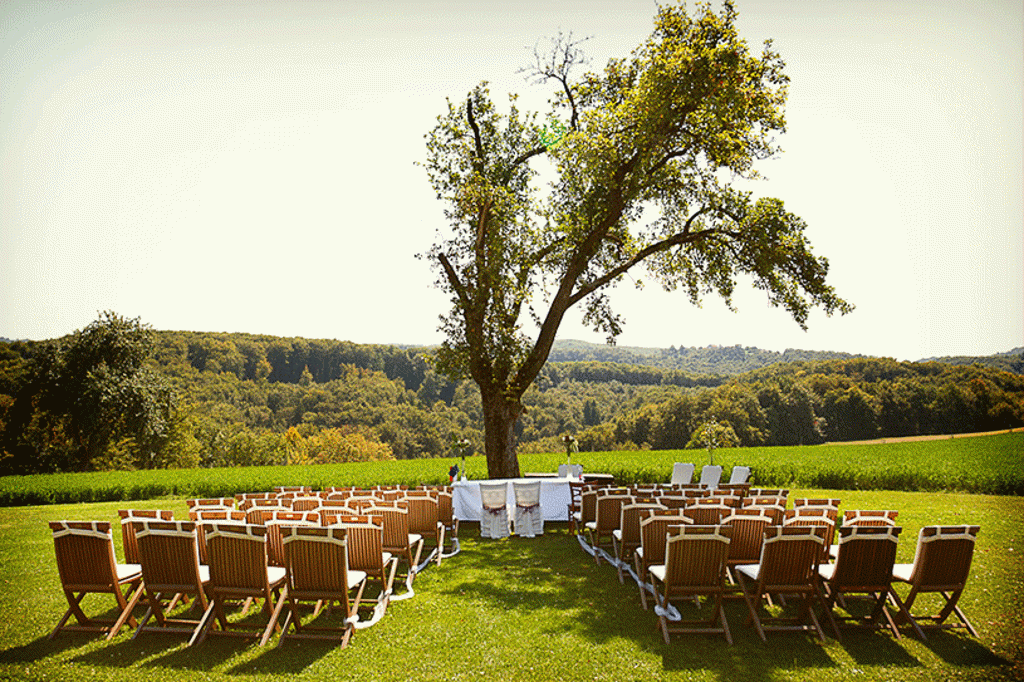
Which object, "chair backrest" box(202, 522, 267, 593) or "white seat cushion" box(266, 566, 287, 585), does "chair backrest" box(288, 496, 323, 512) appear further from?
"chair backrest" box(202, 522, 267, 593)

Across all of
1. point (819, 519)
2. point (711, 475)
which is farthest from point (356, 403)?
point (819, 519)

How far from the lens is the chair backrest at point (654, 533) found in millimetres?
6102

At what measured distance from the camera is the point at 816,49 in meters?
12.5

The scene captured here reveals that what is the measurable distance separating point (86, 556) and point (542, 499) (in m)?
8.49

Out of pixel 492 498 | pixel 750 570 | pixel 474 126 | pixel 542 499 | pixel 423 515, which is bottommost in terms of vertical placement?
pixel 542 499

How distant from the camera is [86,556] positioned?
5.40 meters

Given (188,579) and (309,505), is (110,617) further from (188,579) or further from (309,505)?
(309,505)

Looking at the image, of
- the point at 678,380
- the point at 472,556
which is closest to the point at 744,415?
the point at 678,380

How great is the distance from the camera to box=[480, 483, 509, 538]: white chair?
11156mm

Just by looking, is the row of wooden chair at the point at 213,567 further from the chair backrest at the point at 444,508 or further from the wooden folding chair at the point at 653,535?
the chair backrest at the point at 444,508

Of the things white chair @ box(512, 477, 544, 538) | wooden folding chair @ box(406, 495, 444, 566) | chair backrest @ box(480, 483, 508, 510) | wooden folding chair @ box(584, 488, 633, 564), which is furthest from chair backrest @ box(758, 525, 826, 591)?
chair backrest @ box(480, 483, 508, 510)

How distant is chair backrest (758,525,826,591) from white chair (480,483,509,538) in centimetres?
633

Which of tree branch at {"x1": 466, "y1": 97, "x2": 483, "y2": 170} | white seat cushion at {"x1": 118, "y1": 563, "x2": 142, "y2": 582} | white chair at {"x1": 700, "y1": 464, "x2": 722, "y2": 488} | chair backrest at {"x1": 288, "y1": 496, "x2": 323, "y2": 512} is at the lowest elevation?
white chair at {"x1": 700, "y1": 464, "x2": 722, "y2": 488}

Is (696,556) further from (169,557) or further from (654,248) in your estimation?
(654,248)
